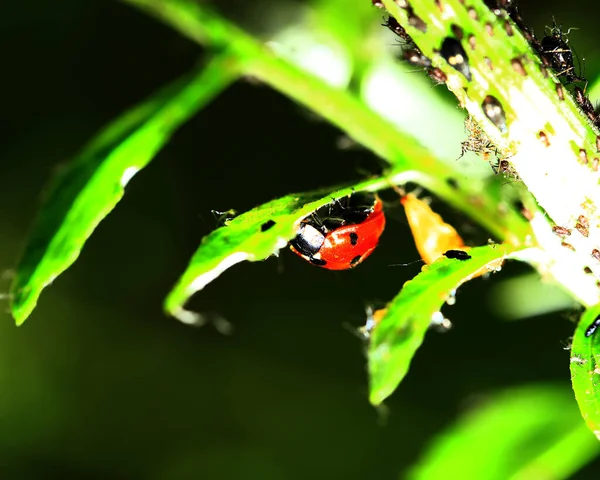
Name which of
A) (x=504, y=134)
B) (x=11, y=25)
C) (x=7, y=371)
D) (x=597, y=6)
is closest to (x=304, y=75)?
(x=504, y=134)

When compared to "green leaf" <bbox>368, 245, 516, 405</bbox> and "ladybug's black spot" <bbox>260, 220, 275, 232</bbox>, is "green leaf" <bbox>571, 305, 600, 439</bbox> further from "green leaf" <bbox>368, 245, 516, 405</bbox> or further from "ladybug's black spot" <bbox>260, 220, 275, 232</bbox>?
"ladybug's black spot" <bbox>260, 220, 275, 232</bbox>

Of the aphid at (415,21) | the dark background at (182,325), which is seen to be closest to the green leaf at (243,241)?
the aphid at (415,21)

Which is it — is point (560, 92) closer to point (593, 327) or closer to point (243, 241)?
point (593, 327)

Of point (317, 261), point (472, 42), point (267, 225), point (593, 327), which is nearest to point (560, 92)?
point (472, 42)

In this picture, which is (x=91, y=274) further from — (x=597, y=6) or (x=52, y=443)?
(x=597, y=6)

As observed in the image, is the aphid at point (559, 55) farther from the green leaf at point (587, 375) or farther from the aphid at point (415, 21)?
the green leaf at point (587, 375)

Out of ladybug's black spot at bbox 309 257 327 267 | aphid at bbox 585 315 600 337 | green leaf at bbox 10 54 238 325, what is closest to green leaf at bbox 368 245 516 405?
aphid at bbox 585 315 600 337
